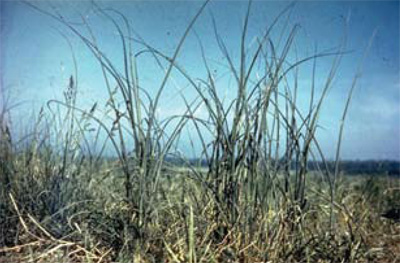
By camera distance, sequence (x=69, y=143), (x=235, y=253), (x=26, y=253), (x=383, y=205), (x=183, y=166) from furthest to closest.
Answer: (x=383, y=205) < (x=69, y=143) < (x=183, y=166) < (x=26, y=253) < (x=235, y=253)

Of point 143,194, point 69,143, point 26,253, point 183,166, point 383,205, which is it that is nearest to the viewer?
point 143,194

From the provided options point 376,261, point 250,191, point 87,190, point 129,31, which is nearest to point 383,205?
point 376,261

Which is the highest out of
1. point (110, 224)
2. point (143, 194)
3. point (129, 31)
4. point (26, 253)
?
point (129, 31)

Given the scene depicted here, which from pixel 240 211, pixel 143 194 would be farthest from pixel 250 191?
pixel 143 194

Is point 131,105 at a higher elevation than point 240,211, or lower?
higher

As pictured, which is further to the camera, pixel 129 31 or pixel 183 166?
pixel 183 166

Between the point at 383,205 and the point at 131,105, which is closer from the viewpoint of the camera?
the point at 131,105

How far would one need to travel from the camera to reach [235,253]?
1.76 meters

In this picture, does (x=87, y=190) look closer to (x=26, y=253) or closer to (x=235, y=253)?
(x=26, y=253)

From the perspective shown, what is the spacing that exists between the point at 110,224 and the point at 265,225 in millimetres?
558

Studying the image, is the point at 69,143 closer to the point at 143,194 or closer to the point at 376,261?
the point at 143,194

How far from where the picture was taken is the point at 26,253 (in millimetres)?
1878

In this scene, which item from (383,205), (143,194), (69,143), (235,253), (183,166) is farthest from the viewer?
(383,205)

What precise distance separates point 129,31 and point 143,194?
0.64 meters
